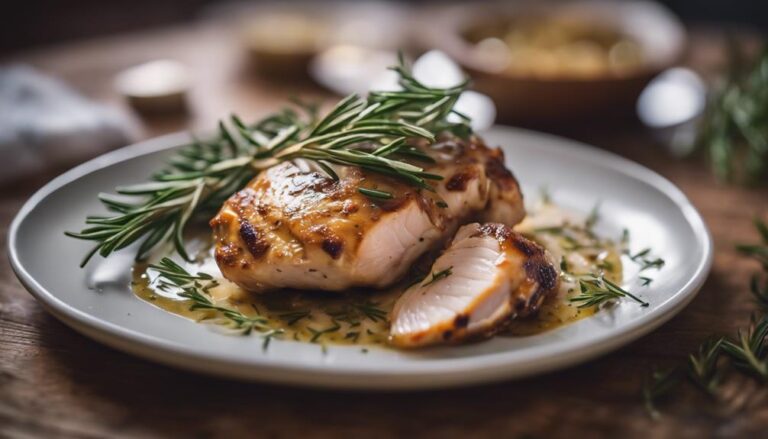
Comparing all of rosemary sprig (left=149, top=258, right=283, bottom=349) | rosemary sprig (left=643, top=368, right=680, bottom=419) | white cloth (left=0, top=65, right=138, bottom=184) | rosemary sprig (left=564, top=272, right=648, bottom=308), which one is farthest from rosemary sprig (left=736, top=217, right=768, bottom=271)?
white cloth (left=0, top=65, right=138, bottom=184)

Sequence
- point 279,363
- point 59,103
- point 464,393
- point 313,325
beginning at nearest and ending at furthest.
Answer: point 279,363 → point 464,393 → point 313,325 → point 59,103

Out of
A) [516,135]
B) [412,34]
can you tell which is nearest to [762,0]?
[412,34]

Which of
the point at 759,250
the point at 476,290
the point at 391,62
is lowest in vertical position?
the point at 391,62

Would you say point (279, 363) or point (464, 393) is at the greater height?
point (279, 363)

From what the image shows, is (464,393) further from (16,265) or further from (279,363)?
(16,265)

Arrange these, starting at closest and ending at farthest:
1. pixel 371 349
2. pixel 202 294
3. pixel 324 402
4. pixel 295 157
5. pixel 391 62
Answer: pixel 324 402 → pixel 371 349 → pixel 202 294 → pixel 295 157 → pixel 391 62

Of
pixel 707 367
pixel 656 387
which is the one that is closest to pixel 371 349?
pixel 656 387

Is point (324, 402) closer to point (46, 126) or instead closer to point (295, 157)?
point (295, 157)
